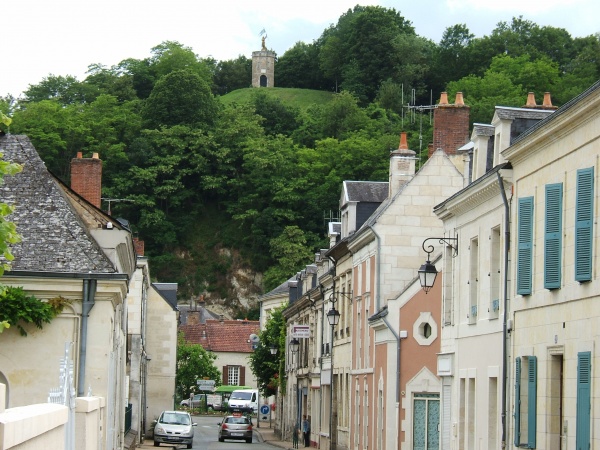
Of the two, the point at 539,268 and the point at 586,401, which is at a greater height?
the point at 539,268

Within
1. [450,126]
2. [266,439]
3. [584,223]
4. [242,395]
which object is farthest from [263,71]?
[584,223]

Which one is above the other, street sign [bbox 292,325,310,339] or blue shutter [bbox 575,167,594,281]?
blue shutter [bbox 575,167,594,281]

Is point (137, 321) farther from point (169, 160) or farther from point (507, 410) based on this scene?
point (169, 160)

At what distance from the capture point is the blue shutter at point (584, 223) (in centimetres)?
1530

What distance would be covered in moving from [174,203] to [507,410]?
84666 mm

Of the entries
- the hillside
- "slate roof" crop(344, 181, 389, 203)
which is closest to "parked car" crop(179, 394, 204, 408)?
"slate roof" crop(344, 181, 389, 203)

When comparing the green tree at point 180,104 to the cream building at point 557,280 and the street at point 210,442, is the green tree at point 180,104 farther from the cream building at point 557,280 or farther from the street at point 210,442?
Answer: the cream building at point 557,280

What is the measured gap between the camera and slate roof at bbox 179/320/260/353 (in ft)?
298

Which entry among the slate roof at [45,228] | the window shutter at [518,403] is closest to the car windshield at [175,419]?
the slate roof at [45,228]

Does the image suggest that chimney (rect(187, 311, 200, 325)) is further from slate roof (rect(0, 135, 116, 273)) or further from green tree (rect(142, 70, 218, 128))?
slate roof (rect(0, 135, 116, 273))

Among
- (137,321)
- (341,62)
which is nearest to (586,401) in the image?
(137,321)

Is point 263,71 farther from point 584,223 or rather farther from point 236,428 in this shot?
point 584,223

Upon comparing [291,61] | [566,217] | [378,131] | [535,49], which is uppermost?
[291,61]

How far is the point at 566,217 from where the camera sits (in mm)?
16422
